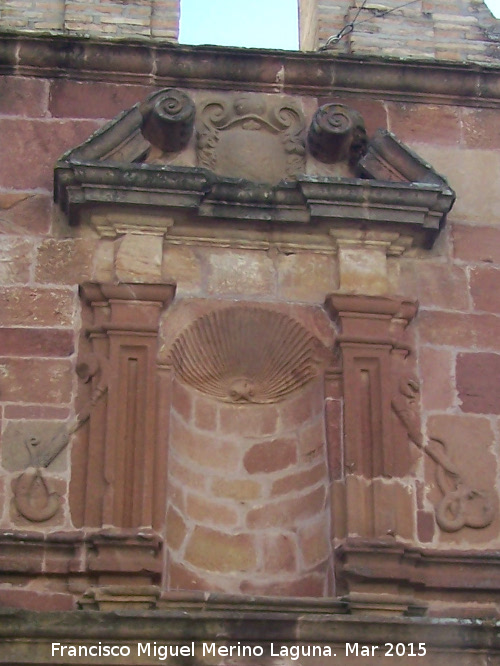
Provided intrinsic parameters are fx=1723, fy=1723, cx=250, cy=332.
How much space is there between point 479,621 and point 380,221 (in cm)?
224

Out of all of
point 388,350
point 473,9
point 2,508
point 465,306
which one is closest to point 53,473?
point 2,508

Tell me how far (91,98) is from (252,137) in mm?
872

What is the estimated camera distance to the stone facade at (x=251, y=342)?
7680 mm

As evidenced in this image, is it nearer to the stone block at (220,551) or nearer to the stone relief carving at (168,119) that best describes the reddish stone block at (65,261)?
the stone relief carving at (168,119)

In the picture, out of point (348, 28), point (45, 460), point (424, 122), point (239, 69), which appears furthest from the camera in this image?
point (348, 28)

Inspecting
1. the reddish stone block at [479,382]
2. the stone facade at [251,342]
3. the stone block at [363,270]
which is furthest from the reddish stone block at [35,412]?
the reddish stone block at [479,382]

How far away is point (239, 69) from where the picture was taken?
360 inches

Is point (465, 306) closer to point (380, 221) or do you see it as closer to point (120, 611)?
point (380, 221)

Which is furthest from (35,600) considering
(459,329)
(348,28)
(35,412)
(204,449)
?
(348,28)

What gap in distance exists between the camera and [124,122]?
8.76 metres

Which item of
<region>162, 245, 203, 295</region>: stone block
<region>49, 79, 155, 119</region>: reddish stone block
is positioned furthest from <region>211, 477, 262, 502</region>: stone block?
<region>49, 79, 155, 119</region>: reddish stone block

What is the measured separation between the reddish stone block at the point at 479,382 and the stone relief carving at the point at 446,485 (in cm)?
25

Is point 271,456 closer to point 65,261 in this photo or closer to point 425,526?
A: point 425,526

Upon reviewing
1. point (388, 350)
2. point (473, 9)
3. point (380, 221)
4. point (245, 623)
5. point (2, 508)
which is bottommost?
point (245, 623)
